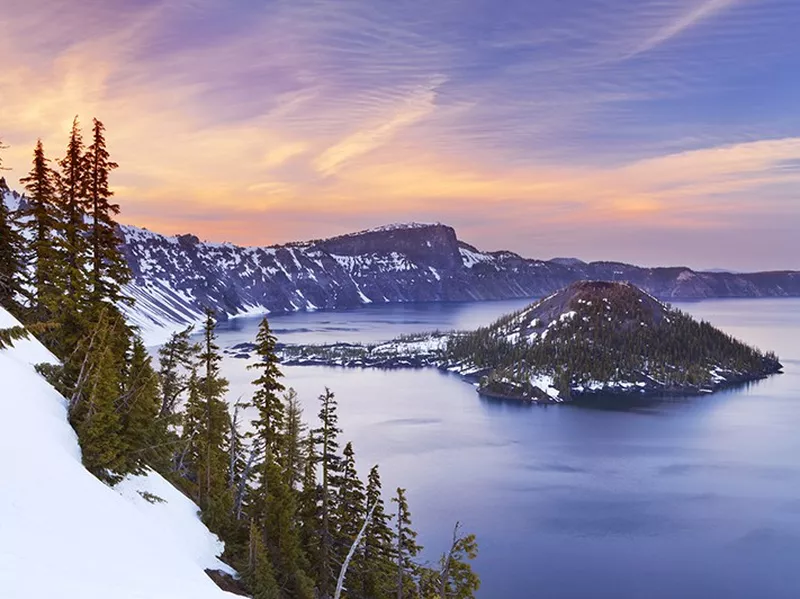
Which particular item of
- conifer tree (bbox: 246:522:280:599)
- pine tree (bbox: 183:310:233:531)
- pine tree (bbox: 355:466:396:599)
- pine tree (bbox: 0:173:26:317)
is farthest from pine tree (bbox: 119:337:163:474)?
pine tree (bbox: 0:173:26:317)

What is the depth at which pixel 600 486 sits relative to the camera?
8344 cm

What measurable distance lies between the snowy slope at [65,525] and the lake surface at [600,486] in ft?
132

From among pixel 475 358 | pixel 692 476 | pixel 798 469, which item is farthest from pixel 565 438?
pixel 475 358

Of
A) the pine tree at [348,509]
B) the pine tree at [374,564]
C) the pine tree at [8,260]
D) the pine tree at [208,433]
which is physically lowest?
the pine tree at [374,564]

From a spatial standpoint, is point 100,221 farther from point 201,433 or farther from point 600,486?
point 600,486

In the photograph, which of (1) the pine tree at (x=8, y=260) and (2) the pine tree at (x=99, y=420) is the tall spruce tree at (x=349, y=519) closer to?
(2) the pine tree at (x=99, y=420)

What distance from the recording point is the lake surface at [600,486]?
56.4 m

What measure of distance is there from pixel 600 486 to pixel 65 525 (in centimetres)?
8034

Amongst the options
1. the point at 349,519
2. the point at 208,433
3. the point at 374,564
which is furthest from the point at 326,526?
the point at 208,433

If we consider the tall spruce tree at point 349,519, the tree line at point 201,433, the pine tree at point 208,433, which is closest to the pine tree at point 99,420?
the tree line at point 201,433

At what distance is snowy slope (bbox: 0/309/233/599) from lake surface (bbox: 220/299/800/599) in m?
40.2

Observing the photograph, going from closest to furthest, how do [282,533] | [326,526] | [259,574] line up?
[259,574]
[282,533]
[326,526]

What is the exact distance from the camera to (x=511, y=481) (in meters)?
84.8

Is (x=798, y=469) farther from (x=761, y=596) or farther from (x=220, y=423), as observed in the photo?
(x=220, y=423)
